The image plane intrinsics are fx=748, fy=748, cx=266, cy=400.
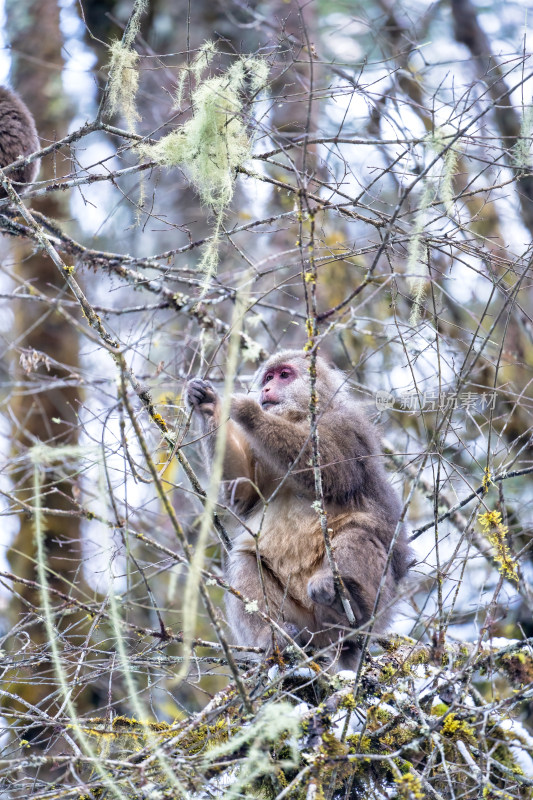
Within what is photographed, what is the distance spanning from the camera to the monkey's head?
21.1ft

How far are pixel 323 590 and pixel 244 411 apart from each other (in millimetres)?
1441

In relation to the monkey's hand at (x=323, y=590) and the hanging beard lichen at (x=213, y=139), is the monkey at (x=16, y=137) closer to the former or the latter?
the hanging beard lichen at (x=213, y=139)

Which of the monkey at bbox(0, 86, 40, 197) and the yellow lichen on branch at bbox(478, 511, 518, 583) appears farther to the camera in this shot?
the monkey at bbox(0, 86, 40, 197)

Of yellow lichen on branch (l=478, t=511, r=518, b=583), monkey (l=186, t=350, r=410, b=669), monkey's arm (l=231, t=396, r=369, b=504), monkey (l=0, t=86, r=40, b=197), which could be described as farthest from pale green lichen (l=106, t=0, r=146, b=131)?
yellow lichen on branch (l=478, t=511, r=518, b=583)

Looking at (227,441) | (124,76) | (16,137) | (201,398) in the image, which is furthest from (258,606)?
(16,137)

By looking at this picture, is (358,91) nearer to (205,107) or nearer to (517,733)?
(205,107)

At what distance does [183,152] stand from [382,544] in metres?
3.18

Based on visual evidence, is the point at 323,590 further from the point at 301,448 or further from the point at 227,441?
the point at 227,441

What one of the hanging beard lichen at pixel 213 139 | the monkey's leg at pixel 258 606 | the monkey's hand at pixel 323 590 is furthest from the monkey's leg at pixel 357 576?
the hanging beard lichen at pixel 213 139

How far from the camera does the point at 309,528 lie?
5836 mm

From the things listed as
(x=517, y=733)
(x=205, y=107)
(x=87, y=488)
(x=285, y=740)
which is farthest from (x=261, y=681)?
(x=205, y=107)

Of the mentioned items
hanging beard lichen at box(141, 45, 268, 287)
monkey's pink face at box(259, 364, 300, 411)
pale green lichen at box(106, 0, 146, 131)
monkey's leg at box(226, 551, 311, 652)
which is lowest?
monkey's leg at box(226, 551, 311, 652)

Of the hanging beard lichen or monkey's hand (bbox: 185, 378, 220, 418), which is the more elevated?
the hanging beard lichen

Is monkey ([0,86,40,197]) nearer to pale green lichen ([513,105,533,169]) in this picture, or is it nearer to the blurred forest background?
the blurred forest background
